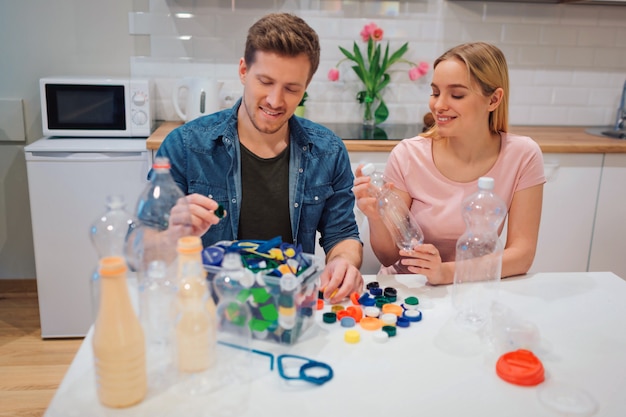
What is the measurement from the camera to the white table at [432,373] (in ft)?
2.95

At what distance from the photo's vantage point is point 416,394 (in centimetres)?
95

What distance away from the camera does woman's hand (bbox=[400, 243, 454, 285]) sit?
137 centimetres

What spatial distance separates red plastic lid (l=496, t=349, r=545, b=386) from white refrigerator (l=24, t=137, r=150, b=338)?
6.05 ft

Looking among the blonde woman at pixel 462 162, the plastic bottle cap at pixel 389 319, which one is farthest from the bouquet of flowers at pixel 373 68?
the plastic bottle cap at pixel 389 319

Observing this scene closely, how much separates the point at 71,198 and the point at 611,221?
247 cm

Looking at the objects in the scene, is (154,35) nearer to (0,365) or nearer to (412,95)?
(412,95)

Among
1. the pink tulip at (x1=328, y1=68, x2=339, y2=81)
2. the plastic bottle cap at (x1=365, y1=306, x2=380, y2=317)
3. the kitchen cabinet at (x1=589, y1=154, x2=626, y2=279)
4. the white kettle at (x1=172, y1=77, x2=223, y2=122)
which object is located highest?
the pink tulip at (x1=328, y1=68, x2=339, y2=81)

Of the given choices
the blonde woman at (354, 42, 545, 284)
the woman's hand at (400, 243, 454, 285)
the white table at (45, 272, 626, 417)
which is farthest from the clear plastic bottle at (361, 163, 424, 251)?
the white table at (45, 272, 626, 417)

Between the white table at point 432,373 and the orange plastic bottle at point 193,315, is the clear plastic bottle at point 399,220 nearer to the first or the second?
the white table at point 432,373

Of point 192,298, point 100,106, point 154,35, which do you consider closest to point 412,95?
point 154,35

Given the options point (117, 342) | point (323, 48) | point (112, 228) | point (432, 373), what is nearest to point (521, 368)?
point (432, 373)

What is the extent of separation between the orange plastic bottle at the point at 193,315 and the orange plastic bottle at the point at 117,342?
0.23 ft

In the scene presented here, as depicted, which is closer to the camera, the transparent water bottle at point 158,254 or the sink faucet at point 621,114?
the transparent water bottle at point 158,254

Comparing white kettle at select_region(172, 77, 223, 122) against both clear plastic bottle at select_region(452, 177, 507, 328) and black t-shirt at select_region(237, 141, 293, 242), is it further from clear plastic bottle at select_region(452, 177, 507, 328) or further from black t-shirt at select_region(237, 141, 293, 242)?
clear plastic bottle at select_region(452, 177, 507, 328)
